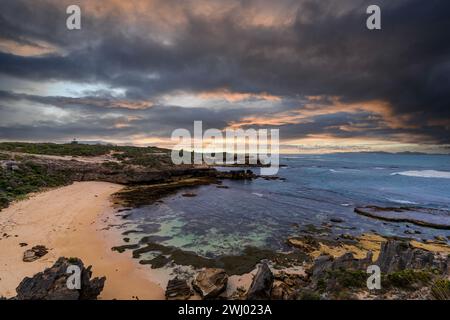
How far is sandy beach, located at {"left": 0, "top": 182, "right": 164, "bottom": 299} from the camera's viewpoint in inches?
386

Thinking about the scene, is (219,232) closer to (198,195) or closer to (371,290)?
(371,290)

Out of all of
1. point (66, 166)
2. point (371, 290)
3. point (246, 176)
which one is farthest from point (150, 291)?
point (246, 176)

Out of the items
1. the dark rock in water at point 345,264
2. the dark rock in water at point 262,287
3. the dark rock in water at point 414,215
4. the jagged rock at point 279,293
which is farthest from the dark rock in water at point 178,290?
the dark rock in water at point 414,215

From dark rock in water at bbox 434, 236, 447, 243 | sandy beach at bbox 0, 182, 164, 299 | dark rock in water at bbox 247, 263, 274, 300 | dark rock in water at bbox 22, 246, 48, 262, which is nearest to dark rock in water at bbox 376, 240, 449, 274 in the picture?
dark rock in water at bbox 247, 263, 274, 300

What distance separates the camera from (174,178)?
47.4 metres

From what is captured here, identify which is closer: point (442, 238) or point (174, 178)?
point (442, 238)

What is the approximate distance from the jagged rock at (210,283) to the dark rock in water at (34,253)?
8.75 m

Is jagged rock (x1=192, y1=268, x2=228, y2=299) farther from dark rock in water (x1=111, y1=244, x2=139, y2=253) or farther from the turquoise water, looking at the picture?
dark rock in water (x1=111, y1=244, x2=139, y2=253)

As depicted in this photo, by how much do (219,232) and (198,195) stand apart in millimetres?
15542

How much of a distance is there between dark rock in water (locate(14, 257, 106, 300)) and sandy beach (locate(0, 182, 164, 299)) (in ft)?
3.86

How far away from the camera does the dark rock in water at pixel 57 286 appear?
709 centimetres

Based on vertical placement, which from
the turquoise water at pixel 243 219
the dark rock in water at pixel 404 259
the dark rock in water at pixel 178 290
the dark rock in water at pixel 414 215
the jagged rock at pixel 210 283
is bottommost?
the dark rock in water at pixel 414 215

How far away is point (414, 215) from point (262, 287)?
85.9 feet

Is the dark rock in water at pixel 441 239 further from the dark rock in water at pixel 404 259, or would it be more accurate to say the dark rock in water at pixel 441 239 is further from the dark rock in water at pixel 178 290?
the dark rock in water at pixel 178 290
